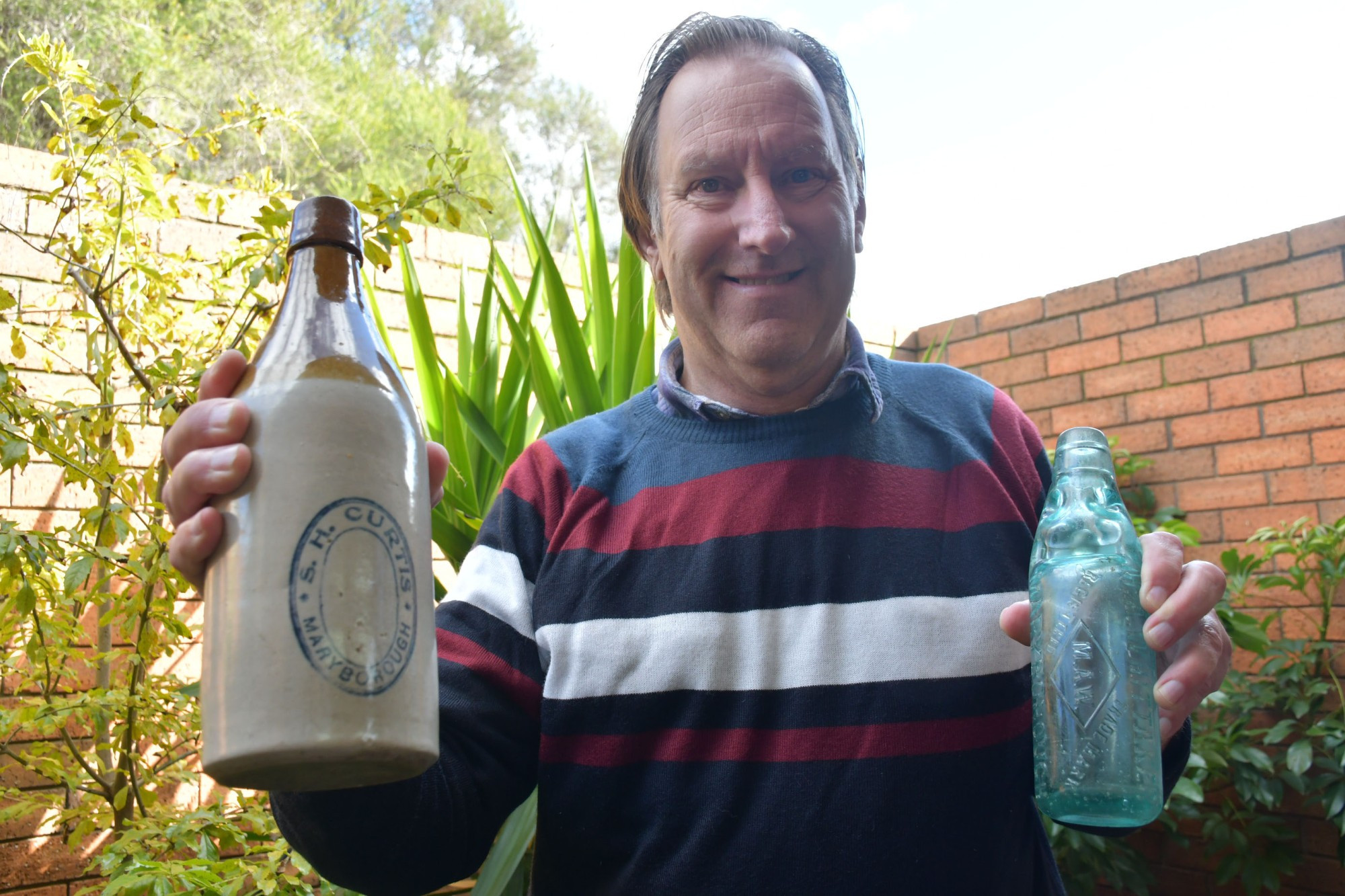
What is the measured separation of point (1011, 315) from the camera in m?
4.09

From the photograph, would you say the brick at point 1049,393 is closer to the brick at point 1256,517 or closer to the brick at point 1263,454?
the brick at point 1263,454

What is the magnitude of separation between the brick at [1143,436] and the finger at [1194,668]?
9.84ft

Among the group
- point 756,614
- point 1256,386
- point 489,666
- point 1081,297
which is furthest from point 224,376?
point 1081,297

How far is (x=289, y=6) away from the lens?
35.3 ft

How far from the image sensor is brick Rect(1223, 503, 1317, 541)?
3.27 meters

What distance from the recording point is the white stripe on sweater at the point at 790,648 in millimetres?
1062

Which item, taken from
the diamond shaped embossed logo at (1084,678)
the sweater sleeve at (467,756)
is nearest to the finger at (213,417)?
the sweater sleeve at (467,756)

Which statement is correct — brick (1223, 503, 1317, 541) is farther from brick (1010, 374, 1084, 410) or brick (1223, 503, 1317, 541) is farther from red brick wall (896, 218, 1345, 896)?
brick (1010, 374, 1084, 410)

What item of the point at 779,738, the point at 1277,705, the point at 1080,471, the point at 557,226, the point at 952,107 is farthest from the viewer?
the point at 557,226

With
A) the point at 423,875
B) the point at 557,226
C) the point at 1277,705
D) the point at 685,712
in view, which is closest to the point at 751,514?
the point at 685,712

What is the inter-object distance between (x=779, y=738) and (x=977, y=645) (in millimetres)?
227

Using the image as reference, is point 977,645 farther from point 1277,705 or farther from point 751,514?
point 1277,705

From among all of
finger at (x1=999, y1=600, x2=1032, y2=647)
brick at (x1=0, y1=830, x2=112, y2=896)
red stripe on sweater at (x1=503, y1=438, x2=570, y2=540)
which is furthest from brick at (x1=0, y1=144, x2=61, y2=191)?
finger at (x1=999, y1=600, x2=1032, y2=647)

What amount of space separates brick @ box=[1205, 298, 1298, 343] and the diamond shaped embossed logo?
288 cm
